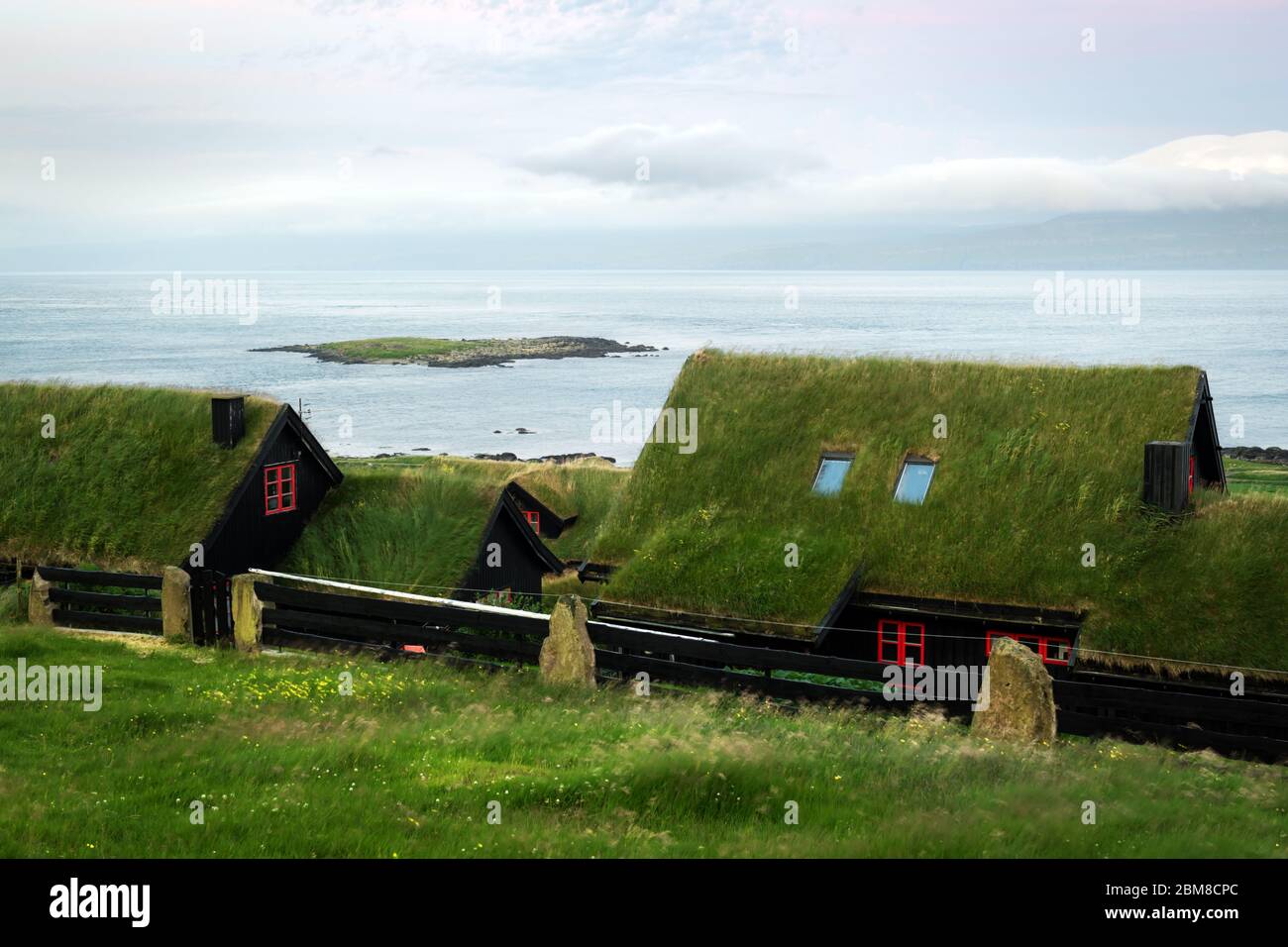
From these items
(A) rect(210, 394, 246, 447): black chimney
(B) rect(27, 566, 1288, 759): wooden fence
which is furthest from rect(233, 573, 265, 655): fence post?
(A) rect(210, 394, 246, 447): black chimney

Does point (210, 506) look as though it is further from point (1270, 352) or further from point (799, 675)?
point (1270, 352)

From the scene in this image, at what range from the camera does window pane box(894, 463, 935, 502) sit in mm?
24484

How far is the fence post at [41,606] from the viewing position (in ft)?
70.7

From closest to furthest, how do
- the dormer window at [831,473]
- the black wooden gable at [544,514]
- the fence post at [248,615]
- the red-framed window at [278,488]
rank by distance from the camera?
the fence post at [248,615] → the dormer window at [831,473] → the red-framed window at [278,488] → the black wooden gable at [544,514]

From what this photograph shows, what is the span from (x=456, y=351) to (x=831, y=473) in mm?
149848

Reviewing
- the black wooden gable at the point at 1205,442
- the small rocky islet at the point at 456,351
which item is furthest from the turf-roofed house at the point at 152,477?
the small rocky islet at the point at 456,351

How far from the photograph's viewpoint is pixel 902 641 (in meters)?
23.7

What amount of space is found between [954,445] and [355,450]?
77629 mm

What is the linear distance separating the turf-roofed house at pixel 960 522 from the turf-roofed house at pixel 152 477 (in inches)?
361

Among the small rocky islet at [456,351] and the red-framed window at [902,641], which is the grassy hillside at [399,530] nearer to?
the red-framed window at [902,641]

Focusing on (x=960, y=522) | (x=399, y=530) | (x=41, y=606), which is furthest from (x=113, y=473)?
(x=960, y=522)

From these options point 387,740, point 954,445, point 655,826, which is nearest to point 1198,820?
point 655,826

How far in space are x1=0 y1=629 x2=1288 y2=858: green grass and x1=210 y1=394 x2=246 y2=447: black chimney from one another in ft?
43.5

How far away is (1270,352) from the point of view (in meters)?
176
